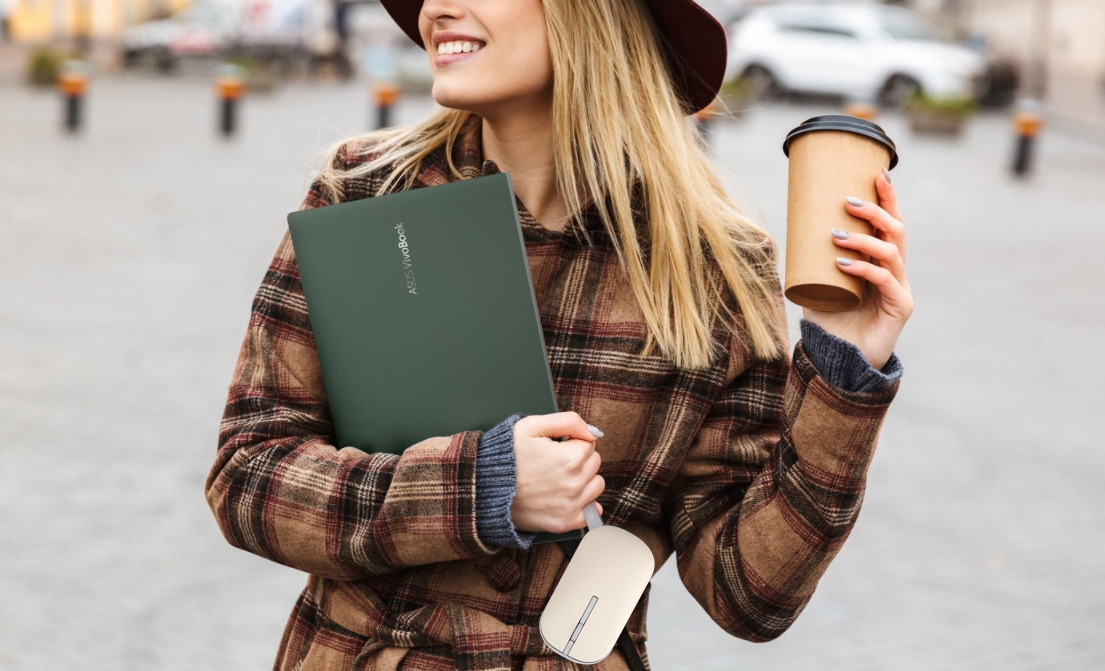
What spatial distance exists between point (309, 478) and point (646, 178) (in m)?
0.63

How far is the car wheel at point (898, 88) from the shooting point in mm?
20656

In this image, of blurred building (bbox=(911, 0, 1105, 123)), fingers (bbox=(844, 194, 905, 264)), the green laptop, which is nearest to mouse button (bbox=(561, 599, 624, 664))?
the green laptop

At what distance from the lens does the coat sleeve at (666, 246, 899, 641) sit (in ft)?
5.65

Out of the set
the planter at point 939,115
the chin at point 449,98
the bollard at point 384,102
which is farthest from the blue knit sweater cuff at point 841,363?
the planter at point 939,115

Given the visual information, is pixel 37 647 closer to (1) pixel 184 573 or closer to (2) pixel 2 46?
(1) pixel 184 573

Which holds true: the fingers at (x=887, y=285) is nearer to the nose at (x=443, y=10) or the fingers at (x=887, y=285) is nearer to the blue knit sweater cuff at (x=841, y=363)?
the blue knit sweater cuff at (x=841, y=363)

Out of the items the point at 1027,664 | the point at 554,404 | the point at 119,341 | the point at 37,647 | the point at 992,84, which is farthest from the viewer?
the point at 992,84

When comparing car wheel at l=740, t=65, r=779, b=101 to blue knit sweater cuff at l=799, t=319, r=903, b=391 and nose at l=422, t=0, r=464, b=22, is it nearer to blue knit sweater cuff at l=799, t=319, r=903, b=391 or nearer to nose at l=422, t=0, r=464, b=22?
nose at l=422, t=0, r=464, b=22

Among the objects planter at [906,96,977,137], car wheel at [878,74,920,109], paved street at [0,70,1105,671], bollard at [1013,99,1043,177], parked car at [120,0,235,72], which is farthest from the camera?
parked car at [120,0,235,72]

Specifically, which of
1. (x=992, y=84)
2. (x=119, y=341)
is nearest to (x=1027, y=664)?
(x=119, y=341)

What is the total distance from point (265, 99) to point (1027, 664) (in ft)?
58.7

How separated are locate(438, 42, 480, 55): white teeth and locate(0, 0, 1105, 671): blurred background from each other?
36cm

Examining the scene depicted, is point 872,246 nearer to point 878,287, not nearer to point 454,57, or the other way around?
point 878,287

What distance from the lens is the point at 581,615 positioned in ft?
5.63
